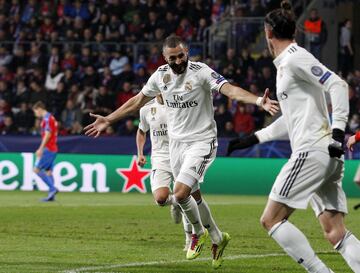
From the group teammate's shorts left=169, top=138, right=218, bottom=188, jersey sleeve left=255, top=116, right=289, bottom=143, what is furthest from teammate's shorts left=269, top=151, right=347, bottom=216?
teammate's shorts left=169, top=138, right=218, bottom=188

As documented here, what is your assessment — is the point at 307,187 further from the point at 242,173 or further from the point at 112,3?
the point at 112,3

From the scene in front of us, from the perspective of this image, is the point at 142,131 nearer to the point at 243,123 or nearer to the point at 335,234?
the point at 335,234

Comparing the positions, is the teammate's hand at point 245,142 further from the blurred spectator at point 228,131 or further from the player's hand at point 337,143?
the blurred spectator at point 228,131

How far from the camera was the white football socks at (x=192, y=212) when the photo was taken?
11.2 meters

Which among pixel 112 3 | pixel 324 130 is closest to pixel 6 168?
pixel 112 3

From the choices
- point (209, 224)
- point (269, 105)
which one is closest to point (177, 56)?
point (209, 224)

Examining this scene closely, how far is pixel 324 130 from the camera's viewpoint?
8031mm

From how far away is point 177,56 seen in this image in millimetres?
11055

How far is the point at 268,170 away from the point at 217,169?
1.21 m

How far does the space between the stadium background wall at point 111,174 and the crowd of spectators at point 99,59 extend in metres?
1.49

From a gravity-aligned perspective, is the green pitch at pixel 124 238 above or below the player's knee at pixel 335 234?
below

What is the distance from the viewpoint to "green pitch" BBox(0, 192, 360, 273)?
10805mm

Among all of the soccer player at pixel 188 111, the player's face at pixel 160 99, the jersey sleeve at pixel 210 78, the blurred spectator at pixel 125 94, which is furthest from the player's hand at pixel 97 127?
the blurred spectator at pixel 125 94

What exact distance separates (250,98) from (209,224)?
2.07 m
